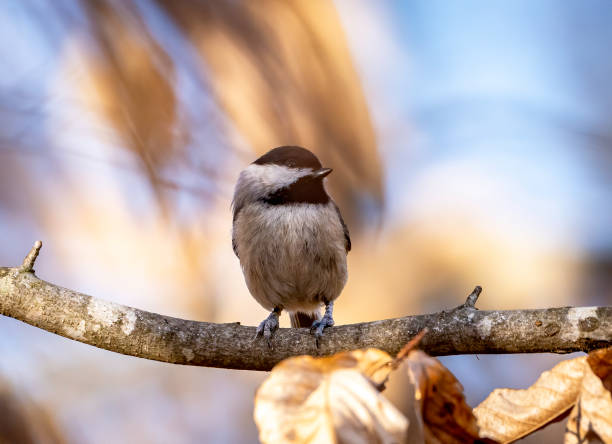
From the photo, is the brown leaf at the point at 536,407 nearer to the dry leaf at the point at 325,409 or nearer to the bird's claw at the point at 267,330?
the dry leaf at the point at 325,409

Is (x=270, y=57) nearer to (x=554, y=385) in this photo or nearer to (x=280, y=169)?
(x=280, y=169)

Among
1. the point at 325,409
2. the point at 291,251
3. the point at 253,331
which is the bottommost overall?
the point at 325,409

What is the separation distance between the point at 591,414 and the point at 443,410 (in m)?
0.15

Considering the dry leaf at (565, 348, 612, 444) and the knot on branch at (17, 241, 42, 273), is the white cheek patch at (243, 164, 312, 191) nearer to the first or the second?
the knot on branch at (17, 241, 42, 273)

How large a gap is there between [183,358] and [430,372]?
99 cm

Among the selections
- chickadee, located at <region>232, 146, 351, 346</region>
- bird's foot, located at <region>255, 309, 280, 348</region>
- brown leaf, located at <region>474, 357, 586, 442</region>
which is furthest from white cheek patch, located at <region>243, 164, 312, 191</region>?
brown leaf, located at <region>474, 357, 586, 442</region>

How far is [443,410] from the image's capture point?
611mm

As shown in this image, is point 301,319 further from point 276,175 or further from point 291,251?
point 276,175

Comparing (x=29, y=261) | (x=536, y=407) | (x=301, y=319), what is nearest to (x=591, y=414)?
(x=536, y=407)

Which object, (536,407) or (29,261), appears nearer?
(536,407)

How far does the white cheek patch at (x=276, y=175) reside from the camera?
6.57ft

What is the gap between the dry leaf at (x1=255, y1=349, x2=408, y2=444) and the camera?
0.51m

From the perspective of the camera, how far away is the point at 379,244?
2738 millimetres

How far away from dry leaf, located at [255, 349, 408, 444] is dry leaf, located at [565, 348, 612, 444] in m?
0.21
